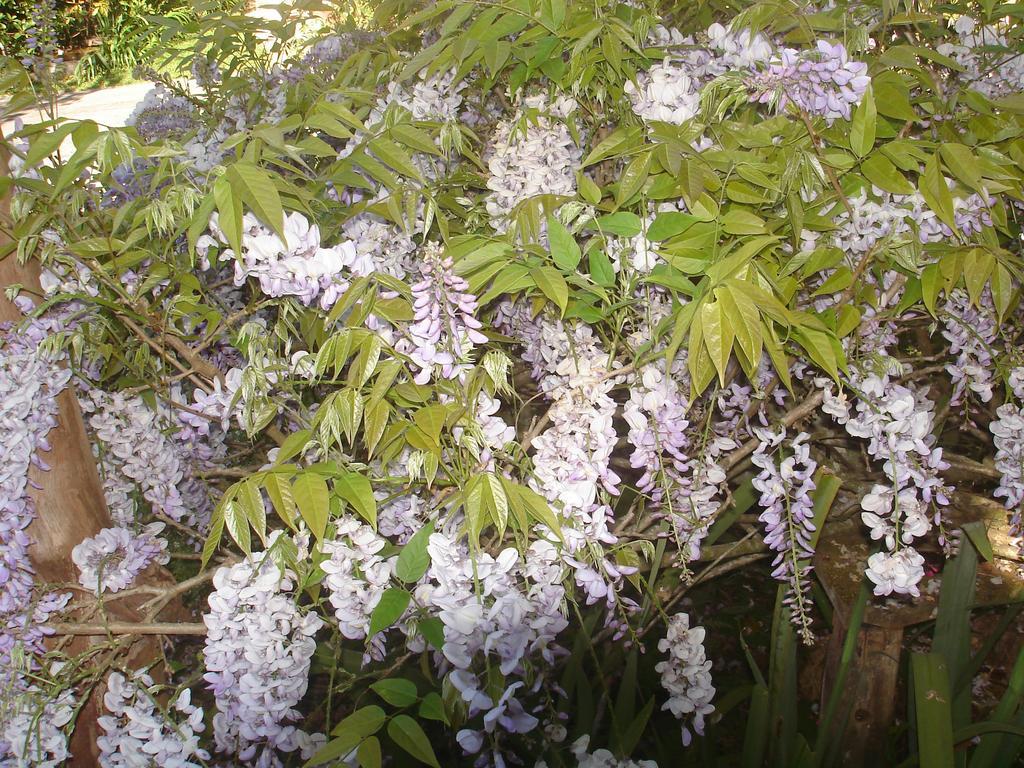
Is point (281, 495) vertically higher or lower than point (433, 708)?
higher

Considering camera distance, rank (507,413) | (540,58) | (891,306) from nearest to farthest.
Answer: (540,58)
(891,306)
(507,413)

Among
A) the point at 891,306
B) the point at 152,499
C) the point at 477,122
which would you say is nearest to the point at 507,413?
the point at 477,122

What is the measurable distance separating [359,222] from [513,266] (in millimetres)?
585

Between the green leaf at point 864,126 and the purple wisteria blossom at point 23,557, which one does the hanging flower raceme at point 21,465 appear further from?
the green leaf at point 864,126

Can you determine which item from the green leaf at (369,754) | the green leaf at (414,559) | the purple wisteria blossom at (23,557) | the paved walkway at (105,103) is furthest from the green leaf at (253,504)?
the paved walkway at (105,103)

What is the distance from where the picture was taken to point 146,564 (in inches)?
73.0

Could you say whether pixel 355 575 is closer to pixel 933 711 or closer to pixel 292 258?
pixel 292 258

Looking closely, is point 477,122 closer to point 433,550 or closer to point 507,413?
point 507,413

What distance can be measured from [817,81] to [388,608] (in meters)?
1.11

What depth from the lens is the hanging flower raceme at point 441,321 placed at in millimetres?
1168

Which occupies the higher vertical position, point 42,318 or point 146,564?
point 42,318

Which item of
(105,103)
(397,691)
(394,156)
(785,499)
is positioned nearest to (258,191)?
(394,156)

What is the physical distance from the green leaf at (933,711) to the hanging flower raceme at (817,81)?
1.08m

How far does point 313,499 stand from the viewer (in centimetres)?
120
